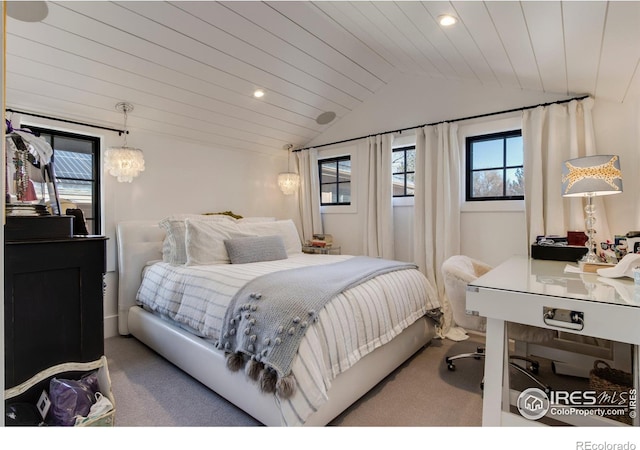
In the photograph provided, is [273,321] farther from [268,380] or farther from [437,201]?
[437,201]

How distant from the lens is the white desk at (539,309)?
1101mm

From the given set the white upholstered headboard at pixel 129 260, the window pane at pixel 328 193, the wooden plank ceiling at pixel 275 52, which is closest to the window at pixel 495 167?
the wooden plank ceiling at pixel 275 52

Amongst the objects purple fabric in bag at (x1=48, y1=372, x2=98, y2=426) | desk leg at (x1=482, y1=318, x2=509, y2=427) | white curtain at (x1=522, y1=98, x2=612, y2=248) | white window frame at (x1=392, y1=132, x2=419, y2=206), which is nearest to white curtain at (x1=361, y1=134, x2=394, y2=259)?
white window frame at (x1=392, y1=132, x2=419, y2=206)

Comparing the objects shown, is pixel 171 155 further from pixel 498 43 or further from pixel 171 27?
pixel 498 43

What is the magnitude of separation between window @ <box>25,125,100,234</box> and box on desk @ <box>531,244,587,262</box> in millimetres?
3609

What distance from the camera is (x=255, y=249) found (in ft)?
9.41

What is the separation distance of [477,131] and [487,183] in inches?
20.7

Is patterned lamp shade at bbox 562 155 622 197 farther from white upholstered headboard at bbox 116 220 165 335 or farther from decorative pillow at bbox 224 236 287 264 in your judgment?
white upholstered headboard at bbox 116 220 165 335

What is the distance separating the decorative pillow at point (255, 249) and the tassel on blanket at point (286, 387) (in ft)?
4.69

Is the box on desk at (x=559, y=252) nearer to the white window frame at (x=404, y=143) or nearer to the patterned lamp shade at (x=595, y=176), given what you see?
the patterned lamp shade at (x=595, y=176)

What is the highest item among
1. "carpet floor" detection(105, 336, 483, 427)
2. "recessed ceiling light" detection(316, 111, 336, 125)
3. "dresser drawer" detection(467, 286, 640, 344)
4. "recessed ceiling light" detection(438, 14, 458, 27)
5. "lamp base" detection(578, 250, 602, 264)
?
"recessed ceiling light" detection(316, 111, 336, 125)

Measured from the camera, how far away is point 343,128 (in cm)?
411

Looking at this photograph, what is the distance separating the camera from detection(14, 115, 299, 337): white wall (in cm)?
305

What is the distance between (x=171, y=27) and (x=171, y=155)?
1.55 meters
